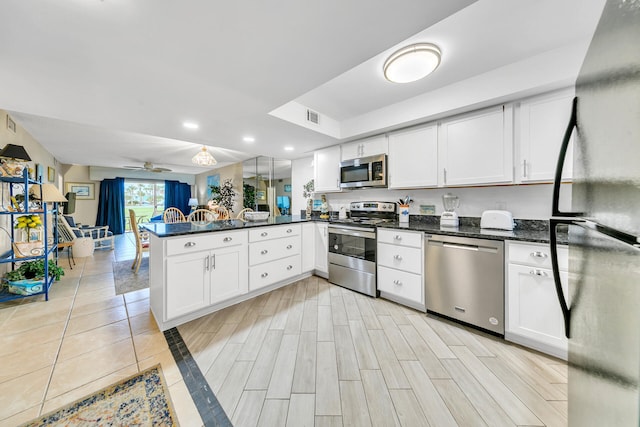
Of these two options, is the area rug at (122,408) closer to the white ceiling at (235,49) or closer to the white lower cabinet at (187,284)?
the white lower cabinet at (187,284)

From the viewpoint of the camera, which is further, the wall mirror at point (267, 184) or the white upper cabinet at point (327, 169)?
the wall mirror at point (267, 184)

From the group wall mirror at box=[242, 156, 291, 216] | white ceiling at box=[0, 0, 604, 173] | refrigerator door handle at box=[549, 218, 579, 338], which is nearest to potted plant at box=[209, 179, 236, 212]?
wall mirror at box=[242, 156, 291, 216]

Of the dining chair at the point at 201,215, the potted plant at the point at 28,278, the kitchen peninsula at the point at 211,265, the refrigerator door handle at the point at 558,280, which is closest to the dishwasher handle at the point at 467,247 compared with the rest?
the refrigerator door handle at the point at 558,280

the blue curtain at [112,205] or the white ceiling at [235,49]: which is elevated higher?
the white ceiling at [235,49]

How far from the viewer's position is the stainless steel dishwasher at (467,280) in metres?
1.86

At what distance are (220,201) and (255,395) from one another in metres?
6.38

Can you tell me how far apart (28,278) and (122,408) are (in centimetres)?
294

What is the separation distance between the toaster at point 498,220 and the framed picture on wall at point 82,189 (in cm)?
1063

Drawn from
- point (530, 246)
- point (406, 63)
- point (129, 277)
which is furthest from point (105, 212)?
point (530, 246)

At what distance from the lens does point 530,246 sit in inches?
67.4

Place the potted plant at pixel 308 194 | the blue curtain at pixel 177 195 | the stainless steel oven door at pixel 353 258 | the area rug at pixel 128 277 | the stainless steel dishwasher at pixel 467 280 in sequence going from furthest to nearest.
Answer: the blue curtain at pixel 177 195, the potted plant at pixel 308 194, the area rug at pixel 128 277, the stainless steel oven door at pixel 353 258, the stainless steel dishwasher at pixel 467 280

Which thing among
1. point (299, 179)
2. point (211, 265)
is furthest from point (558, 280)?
point (299, 179)

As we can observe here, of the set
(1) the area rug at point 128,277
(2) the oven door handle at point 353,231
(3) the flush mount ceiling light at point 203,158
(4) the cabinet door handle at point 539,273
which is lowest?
(1) the area rug at point 128,277

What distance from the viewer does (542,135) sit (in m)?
1.91
